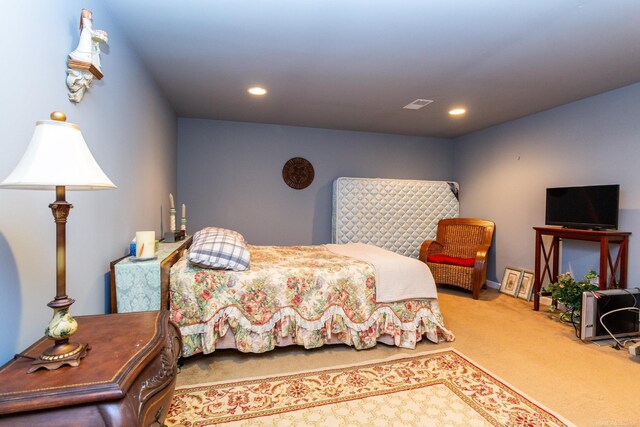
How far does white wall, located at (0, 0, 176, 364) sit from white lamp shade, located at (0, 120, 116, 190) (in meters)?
0.29

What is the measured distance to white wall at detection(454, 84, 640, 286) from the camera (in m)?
3.11

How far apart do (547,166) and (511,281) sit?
5.02ft

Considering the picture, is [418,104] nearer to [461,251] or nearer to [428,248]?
[428,248]

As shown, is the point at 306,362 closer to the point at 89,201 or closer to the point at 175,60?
the point at 89,201

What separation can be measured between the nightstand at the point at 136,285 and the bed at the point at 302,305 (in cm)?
31

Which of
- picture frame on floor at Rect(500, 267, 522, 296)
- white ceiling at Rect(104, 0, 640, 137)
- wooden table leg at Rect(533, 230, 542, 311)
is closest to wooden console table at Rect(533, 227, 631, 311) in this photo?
wooden table leg at Rect(533, 230, 542, 311)

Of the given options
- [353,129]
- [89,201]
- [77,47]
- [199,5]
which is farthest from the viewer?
[353,129]

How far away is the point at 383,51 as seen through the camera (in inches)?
94.7

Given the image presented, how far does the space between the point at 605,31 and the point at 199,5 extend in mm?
2607

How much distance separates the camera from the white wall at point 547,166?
10.2 feet

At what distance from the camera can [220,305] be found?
2295 millimetres

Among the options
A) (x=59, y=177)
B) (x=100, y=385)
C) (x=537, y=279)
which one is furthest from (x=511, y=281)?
(x=59, y=177)

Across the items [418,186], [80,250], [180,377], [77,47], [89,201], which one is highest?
[77,47]

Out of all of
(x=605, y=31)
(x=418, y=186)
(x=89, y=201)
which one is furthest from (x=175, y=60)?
(x=418, y=186)
